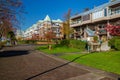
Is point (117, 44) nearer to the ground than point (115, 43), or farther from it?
nearer to the ground

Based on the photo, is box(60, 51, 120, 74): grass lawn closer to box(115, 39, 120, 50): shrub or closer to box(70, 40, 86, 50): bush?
box(115, 39, 120, 50): shrub

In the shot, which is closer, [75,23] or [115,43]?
[115,43]

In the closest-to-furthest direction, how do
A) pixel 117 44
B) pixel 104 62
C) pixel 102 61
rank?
pixel 104 62
pixel 102 61
pixel 117 44

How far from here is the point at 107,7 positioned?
136 ft

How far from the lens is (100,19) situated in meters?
42.9

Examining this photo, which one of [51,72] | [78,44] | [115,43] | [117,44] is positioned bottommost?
[51,72]

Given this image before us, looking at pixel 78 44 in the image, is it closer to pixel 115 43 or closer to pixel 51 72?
pixel 115 43

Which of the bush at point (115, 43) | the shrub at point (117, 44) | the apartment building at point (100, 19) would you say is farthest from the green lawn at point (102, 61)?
the apartment building at point (100, 19)

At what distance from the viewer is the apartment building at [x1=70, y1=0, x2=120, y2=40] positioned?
38.8m

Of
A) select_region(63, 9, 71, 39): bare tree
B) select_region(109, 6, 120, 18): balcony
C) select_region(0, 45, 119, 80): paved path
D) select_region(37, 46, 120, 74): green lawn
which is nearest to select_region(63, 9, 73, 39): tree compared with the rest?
select_region(63, 9, 71, 39): bare tree

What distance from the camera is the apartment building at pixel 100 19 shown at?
38812mm

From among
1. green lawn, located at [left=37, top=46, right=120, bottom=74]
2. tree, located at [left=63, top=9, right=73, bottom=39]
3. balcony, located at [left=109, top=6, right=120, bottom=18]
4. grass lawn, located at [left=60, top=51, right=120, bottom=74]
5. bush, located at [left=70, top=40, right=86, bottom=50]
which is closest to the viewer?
grass lawn, located at [left=60, top=51, right=120, bottom=74]

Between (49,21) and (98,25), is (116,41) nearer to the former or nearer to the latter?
(98,25)

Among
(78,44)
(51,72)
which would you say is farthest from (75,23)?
(51,72)
